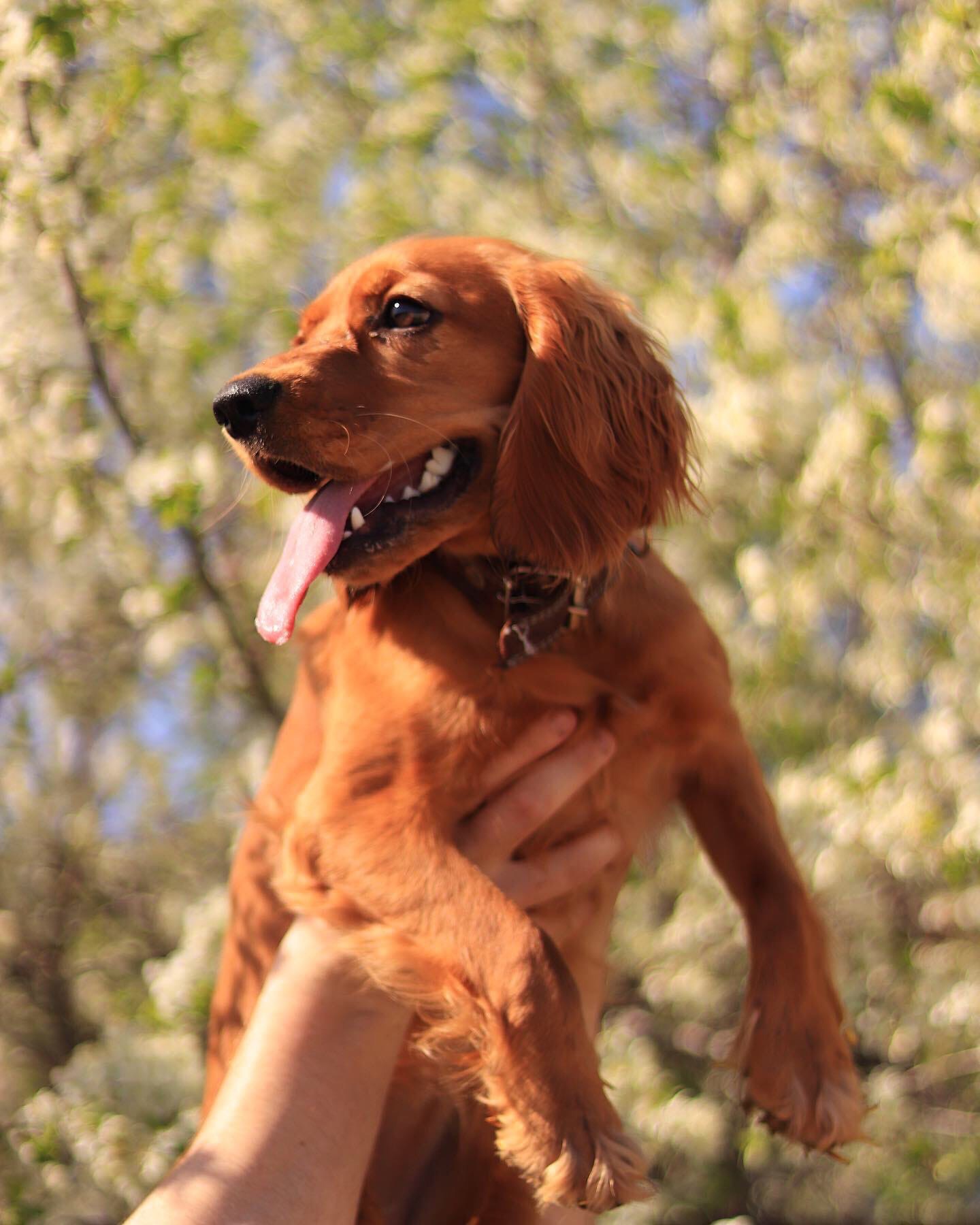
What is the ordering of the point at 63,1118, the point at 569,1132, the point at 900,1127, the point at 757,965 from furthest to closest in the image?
the point at 900,1127 → the point at 63,1118 → the point at 757,965 → the point at 569,1132

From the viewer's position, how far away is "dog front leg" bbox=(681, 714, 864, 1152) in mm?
1930

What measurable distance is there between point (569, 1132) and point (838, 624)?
328 cm

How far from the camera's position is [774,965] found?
202 centimetres

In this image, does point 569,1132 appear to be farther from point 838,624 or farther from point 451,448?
point 838,624

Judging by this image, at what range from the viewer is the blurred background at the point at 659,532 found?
9.93 ft

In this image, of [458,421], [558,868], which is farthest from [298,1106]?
[458,421]

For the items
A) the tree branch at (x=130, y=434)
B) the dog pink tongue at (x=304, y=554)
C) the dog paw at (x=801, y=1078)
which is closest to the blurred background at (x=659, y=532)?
the tree branch at (x=130, y=434)

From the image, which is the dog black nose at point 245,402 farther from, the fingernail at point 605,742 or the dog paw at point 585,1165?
the dog paw at point 585,1165

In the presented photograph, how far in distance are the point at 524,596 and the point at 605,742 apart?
0.92ft

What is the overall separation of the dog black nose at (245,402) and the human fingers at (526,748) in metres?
0.64

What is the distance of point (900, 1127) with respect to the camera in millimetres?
3619

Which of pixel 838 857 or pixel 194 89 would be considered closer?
pixel 838 857

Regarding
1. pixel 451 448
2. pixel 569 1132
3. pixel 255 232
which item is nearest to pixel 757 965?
pixel 569 1132

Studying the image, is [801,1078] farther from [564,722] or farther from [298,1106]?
[298,1106]
